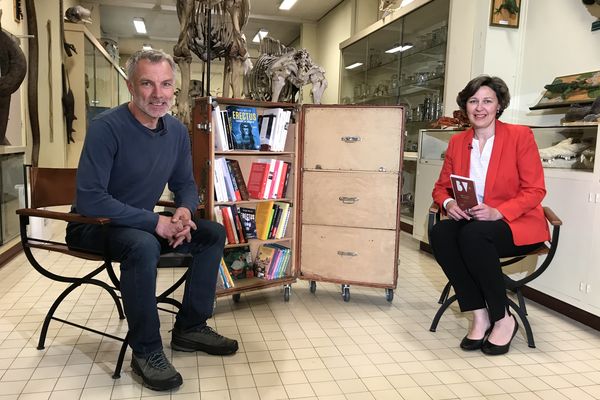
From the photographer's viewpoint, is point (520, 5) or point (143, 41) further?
point (143, 41)

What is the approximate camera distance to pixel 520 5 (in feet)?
13.1

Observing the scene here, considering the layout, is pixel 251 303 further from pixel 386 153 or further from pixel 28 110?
pixel 28 110

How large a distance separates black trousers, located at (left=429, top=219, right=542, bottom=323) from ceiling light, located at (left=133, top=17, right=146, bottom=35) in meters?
9.42

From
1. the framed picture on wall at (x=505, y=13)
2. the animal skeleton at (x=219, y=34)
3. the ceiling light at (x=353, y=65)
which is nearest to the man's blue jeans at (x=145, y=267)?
the animal skeleton at (x=219, y=34)

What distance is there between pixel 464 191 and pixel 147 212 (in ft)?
4.84

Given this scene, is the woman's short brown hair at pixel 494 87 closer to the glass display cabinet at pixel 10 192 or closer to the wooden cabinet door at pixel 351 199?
the wooden cabinet door at pixel 351 199

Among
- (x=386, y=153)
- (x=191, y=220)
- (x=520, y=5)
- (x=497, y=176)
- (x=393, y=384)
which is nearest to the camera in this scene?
(x=393, y=384)

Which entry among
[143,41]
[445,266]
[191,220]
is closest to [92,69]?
[143,41]

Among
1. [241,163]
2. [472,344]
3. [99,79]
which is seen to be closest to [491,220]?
[472,344]

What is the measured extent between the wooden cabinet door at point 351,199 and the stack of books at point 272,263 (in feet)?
0.84

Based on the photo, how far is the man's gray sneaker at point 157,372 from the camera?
1.86 metres

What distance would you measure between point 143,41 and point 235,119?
1049cm

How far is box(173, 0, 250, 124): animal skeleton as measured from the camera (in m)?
3.28

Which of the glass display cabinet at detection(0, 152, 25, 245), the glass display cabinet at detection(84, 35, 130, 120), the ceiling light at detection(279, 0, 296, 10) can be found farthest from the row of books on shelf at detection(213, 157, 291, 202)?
the ceiling light at detection(279, 0, 296, 10)
